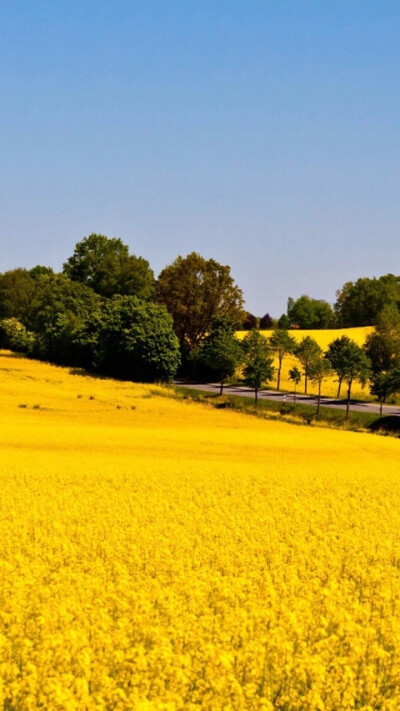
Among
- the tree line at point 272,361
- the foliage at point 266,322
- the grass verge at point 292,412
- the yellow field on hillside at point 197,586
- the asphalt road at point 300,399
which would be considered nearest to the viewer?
the yellow field on hillside at point 197,586

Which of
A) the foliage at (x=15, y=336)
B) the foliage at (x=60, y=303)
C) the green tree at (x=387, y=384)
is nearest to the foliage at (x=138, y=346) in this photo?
the foliage at (x=60, y=303)

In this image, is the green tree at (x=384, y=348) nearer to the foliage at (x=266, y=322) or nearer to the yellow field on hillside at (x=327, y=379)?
the yellow field on hillside at (x=327, y=379)

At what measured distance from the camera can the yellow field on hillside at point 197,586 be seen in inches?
304

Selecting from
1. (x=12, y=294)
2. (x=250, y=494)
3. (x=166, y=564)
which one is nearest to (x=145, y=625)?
(x=166, y=564)

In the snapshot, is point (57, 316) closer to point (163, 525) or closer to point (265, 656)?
point (163, 525)

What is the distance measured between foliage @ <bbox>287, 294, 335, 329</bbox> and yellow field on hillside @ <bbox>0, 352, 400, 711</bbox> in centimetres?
14361

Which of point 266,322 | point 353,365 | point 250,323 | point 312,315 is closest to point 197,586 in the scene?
point 353,365

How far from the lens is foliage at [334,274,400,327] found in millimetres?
138875

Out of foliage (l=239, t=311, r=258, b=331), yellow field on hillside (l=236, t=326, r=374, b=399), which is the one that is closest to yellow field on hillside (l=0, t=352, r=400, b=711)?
yellow field on hillside (l=236, t=326, r=374, b=399)

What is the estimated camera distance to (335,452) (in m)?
31.4

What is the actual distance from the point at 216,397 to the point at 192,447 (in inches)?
1159

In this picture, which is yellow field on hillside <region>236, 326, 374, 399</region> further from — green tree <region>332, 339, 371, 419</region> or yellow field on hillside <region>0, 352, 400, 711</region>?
yellow field on hillside <region>0, 352, 400, 711</region>

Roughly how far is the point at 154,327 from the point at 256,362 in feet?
37.3

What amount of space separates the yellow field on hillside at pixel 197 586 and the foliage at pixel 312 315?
143610 mm
